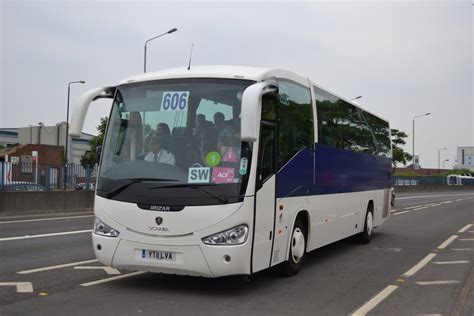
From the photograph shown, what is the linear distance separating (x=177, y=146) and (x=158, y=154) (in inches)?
10.8

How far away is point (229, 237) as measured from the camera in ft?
22.5

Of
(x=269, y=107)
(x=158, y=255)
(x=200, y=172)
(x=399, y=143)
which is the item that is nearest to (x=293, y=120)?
(x=269, y=107)

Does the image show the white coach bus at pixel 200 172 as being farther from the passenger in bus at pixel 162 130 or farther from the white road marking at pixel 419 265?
the white road marking at pixel 419 265

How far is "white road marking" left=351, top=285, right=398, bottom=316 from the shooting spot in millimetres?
6551

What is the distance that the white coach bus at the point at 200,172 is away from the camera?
687 cm

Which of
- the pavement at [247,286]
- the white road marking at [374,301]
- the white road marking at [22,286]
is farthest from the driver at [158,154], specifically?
the white road marking at [374,301]

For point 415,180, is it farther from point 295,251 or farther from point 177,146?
point 177,146

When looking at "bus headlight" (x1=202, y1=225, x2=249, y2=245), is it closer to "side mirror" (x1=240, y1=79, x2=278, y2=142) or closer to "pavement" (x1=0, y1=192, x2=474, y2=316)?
"pavement" (x1=0, y1=192, x2=474, y2=316)

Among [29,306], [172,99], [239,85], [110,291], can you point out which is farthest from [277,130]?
[29,306]

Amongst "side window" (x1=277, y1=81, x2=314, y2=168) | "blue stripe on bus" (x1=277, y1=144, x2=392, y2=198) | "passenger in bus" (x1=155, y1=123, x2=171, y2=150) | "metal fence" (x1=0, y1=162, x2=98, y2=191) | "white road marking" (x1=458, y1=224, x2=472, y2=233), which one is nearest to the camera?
"passenger in bus" (x1=155, y1=123, x2=171, y2=150)

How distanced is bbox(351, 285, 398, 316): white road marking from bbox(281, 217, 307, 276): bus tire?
1434 millimetres

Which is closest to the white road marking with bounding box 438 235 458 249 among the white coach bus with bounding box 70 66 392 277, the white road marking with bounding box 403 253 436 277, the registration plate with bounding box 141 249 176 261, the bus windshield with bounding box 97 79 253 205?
the white road marking with bounding box 403 253 436 277

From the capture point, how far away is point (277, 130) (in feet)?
25.7

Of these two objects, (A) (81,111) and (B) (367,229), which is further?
(B) (367,229)
